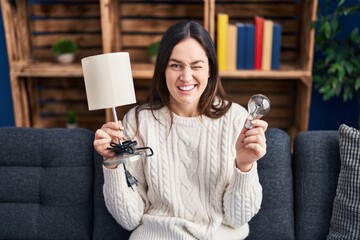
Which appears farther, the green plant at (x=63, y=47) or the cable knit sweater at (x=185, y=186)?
the green plant at (x=63, y=47)

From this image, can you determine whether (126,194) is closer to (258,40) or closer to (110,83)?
(110,83)

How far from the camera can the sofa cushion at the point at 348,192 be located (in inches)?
50.5

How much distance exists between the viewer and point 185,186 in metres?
1.28

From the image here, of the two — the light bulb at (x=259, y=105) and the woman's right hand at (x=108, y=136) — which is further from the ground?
the light bulb at (x=259, y=105)

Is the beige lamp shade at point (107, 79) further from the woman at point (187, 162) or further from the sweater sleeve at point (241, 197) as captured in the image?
the sweater sleeve at point (241, 197)

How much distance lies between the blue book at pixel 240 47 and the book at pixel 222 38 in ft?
0.23

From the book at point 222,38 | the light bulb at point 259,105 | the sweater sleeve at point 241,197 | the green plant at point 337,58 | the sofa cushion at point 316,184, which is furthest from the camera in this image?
the book at point 222,38

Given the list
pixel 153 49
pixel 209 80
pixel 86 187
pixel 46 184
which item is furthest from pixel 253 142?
pixel 153 49

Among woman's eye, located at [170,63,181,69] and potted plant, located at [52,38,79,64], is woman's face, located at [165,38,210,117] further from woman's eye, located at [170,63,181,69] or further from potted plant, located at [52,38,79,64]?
potted plant, located at [52,38,79,64]

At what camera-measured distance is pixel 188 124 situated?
51.6 inches

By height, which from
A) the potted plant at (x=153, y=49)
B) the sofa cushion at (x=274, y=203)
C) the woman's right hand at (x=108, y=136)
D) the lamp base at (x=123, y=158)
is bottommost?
the sofa cushion at (x=274, y=203)

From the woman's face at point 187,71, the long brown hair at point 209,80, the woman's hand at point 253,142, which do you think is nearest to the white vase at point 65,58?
the long brown hair at point 209,80

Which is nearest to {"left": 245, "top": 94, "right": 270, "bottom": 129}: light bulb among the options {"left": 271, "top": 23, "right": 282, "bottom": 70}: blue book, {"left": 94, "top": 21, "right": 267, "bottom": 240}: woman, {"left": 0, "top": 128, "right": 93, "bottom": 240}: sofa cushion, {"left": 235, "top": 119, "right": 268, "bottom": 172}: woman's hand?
A: {"left": 235, "top": 119, "right": 268, "bottom": 172}: woman's hand

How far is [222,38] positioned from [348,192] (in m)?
1.20
